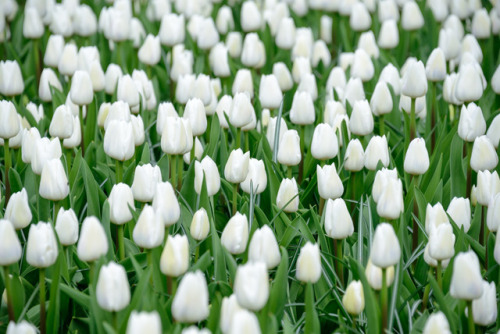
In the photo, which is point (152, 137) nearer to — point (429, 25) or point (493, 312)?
point (493, 312)

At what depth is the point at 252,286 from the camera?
1591 mm

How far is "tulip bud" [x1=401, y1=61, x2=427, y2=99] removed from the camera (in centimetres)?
266

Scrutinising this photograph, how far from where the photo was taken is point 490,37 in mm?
3994

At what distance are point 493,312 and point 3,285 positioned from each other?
131 centimetres

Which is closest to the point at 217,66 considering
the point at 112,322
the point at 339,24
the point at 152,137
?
the point at 152,137

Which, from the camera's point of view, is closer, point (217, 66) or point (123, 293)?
point (123, 293)

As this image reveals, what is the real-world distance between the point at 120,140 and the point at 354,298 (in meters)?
0.90

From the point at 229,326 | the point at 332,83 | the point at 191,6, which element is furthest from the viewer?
the point at 191,6

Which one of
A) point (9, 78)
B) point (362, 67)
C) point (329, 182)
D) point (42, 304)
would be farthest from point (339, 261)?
point (9, 78)

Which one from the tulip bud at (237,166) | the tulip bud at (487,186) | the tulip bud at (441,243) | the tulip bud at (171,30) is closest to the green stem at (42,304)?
the tulip bud at (237,166)

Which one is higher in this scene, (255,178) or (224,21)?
(224,21)

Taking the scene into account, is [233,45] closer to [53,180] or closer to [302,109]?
[302,109]

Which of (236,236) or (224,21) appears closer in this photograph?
(236,236)

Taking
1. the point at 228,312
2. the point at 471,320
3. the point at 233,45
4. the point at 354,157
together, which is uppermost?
the point at 233,45
